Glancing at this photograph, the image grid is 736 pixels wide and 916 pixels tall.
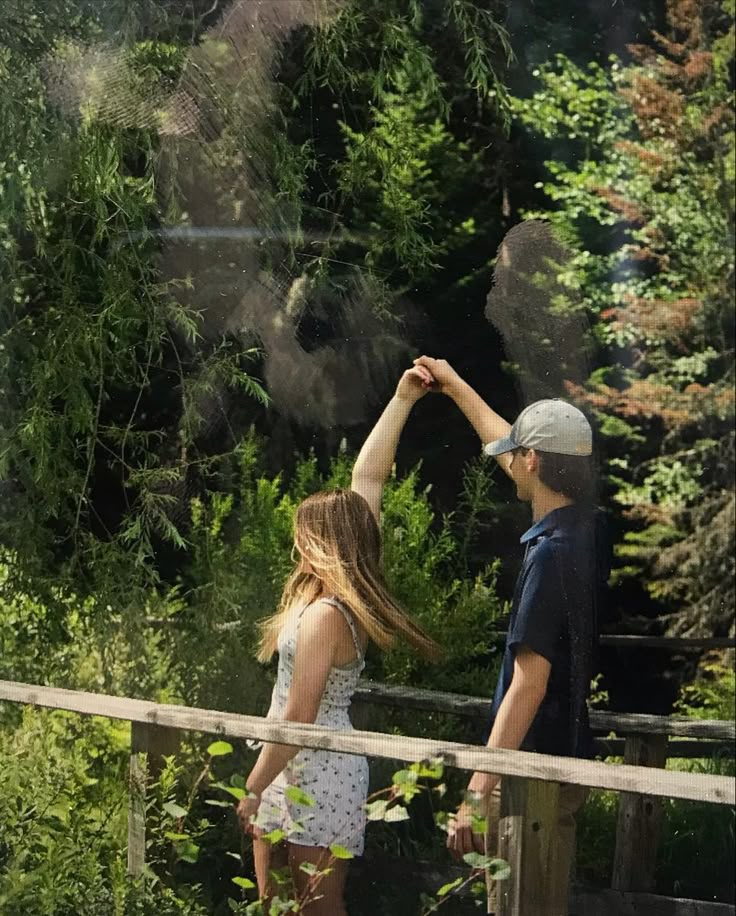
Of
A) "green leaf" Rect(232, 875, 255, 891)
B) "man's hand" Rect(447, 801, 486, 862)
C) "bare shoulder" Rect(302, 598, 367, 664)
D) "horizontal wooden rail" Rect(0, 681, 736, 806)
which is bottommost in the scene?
"green leaf" Rect(232, 875, 255, 891)

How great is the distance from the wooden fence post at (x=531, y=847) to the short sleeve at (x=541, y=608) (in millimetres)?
234

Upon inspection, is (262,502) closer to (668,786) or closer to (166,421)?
(166,421)

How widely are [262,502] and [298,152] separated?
0.75 meters

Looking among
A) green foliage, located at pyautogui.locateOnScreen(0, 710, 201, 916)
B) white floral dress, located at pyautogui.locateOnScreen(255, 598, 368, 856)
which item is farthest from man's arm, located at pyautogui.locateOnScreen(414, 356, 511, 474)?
green foliage, located at pyautogui.locateOnScreen(0, 710, 201, 916)

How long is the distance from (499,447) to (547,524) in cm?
17

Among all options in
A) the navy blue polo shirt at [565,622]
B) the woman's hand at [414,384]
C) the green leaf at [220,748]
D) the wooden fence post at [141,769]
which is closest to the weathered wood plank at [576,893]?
the navy blue polo shirt at [565,622]

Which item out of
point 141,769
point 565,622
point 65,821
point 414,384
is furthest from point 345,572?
point 65,821

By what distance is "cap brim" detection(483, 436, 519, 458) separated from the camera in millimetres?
2775

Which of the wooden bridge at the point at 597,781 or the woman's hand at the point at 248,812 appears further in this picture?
the woman's hand at the point at 248,812

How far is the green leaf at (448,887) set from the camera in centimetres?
276

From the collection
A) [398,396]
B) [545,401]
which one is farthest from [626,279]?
[398,396]

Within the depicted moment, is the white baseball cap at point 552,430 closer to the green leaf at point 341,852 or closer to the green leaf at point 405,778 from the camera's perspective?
the green leaf at point 405,778

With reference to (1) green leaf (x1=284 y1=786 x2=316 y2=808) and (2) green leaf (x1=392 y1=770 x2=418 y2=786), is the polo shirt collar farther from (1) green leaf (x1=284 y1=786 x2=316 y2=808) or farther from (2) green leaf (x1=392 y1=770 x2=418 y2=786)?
(1) green leaf (x1=284 y1=786 x2=316 y2=808)

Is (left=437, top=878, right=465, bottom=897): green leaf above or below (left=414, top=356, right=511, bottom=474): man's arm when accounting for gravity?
below
